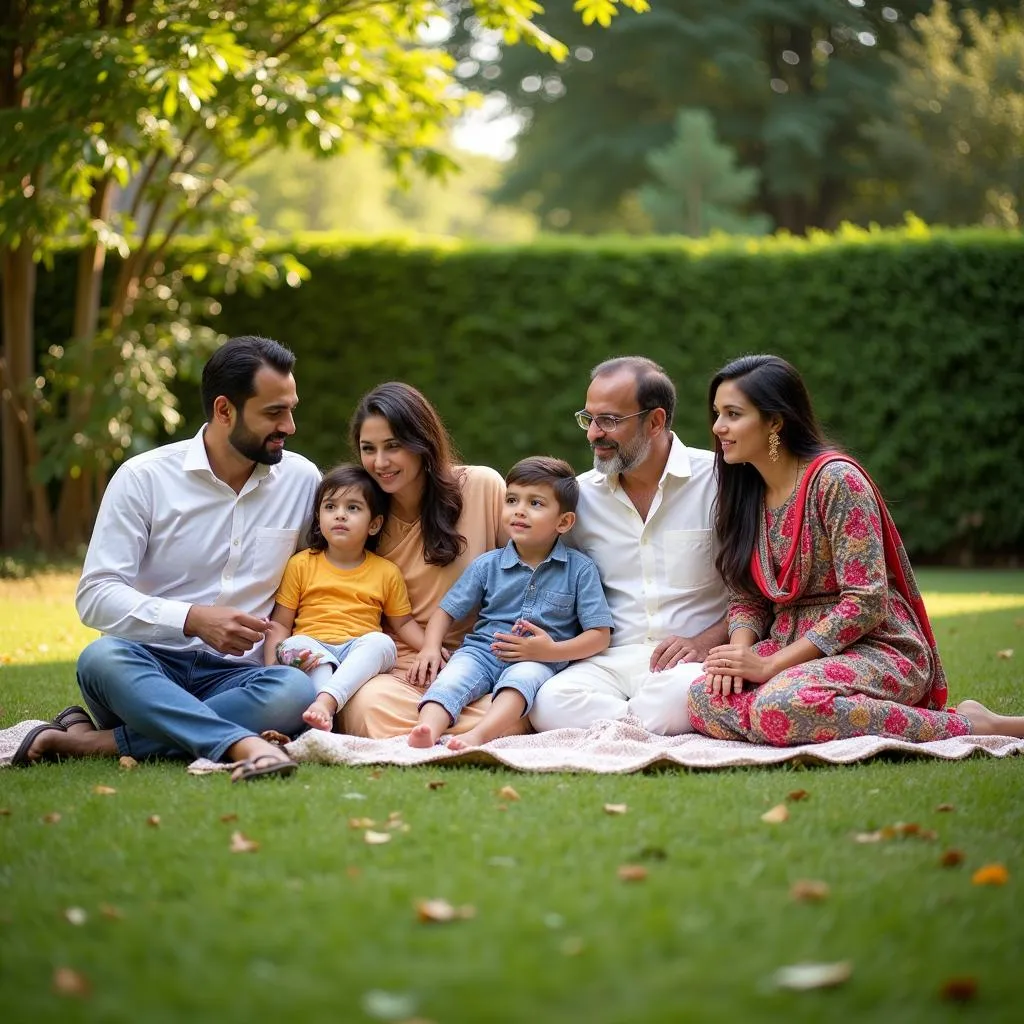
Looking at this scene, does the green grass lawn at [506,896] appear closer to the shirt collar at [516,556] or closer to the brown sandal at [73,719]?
the brown sandal at [73,719]

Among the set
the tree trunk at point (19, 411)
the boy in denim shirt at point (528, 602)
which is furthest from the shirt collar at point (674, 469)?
the tree trunk at point (19, 411)

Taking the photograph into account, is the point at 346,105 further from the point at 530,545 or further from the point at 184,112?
the point at 530,545

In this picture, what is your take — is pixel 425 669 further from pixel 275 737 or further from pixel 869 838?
pixel 869 838

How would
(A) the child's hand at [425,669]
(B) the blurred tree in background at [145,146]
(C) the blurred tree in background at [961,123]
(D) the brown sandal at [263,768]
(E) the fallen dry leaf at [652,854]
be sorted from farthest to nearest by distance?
(C) the blurred tree in background at [961,123] < (B) the blurred tree in background at [145,146] < (A) the child's hand at [425,669] < (D) the brown sandal at [263,768] < (E) the fallen dry leaf at [652,854]

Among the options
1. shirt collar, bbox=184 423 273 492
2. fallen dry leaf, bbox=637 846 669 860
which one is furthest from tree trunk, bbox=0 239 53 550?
fallen dry leaf, bbox=637 846 669 860

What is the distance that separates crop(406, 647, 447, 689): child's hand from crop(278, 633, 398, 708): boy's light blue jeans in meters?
0.11

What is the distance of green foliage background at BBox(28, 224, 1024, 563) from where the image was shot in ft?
41.5

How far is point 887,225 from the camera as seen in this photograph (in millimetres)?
28016

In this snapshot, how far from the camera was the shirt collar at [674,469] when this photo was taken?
5.24m

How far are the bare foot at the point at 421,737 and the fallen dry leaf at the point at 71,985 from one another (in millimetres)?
2252

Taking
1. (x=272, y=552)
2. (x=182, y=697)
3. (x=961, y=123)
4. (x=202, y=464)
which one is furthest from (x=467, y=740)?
(x=961, y=123)

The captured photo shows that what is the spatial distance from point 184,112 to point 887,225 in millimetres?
22090

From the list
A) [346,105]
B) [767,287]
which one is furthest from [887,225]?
[346,105]

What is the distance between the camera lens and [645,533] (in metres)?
5.25
